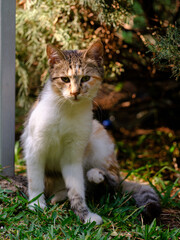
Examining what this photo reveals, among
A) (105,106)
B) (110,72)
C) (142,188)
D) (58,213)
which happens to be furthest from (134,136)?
(58,213)

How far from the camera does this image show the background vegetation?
2.12 metres

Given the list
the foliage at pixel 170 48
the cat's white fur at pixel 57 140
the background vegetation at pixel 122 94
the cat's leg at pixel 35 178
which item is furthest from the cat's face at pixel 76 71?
the cat's leg at pixel 35 178

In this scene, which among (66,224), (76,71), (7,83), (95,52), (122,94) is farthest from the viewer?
(122,94)

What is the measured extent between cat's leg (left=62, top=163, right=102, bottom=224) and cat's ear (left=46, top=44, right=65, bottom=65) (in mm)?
831

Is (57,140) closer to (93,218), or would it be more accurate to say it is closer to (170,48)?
(93,218)

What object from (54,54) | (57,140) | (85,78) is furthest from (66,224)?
(54,54)

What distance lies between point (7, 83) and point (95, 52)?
0.83m

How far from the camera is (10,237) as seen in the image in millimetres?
1865

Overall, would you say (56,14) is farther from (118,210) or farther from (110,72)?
(118,210)

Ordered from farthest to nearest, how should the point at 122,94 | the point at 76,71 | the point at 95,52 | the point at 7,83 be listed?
1. the point at 122,94
2. the point at 7,83
3. the point at 95,52
4. the point at 76,71

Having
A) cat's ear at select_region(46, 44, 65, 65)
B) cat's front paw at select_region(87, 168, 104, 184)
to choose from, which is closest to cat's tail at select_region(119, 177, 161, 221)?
cat's front paw at select_region(87, 168, 104, 184)

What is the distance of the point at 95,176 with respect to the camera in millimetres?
2400

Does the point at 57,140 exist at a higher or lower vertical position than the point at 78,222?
higher

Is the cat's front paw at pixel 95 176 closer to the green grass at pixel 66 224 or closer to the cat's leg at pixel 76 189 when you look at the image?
the cat's leg at pixel 76 189
